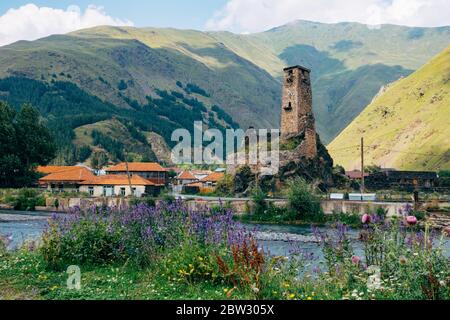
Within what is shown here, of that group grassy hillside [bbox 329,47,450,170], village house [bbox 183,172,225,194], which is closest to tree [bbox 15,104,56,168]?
village house [bbox 183,172,225,194]

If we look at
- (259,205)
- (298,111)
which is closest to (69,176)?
(298,111)

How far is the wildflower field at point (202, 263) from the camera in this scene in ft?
25.3

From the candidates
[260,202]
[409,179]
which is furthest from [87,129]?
[260,202]

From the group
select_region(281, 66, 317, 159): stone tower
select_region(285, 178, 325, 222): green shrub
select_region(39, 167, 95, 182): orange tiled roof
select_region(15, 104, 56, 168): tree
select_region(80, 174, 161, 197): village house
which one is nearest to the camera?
select_region(285, 178, 325, 222): green shrub

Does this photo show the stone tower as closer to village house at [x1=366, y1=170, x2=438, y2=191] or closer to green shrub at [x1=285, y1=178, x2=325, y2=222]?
village house at [x1=366, y1=170, x2=438, y2=191]

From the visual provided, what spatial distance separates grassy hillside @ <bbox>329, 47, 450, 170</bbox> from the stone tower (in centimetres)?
4797

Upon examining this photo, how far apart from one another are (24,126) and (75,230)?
76723 millimetres

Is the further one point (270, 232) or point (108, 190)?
point (108, 190)

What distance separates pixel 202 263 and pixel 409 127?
143m

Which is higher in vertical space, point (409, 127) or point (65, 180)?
point (409, 127)

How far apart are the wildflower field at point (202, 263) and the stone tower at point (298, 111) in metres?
61.1

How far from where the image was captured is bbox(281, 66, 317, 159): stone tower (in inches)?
2832

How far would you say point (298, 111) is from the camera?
73938 mm

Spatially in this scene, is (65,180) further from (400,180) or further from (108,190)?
(400,180)
